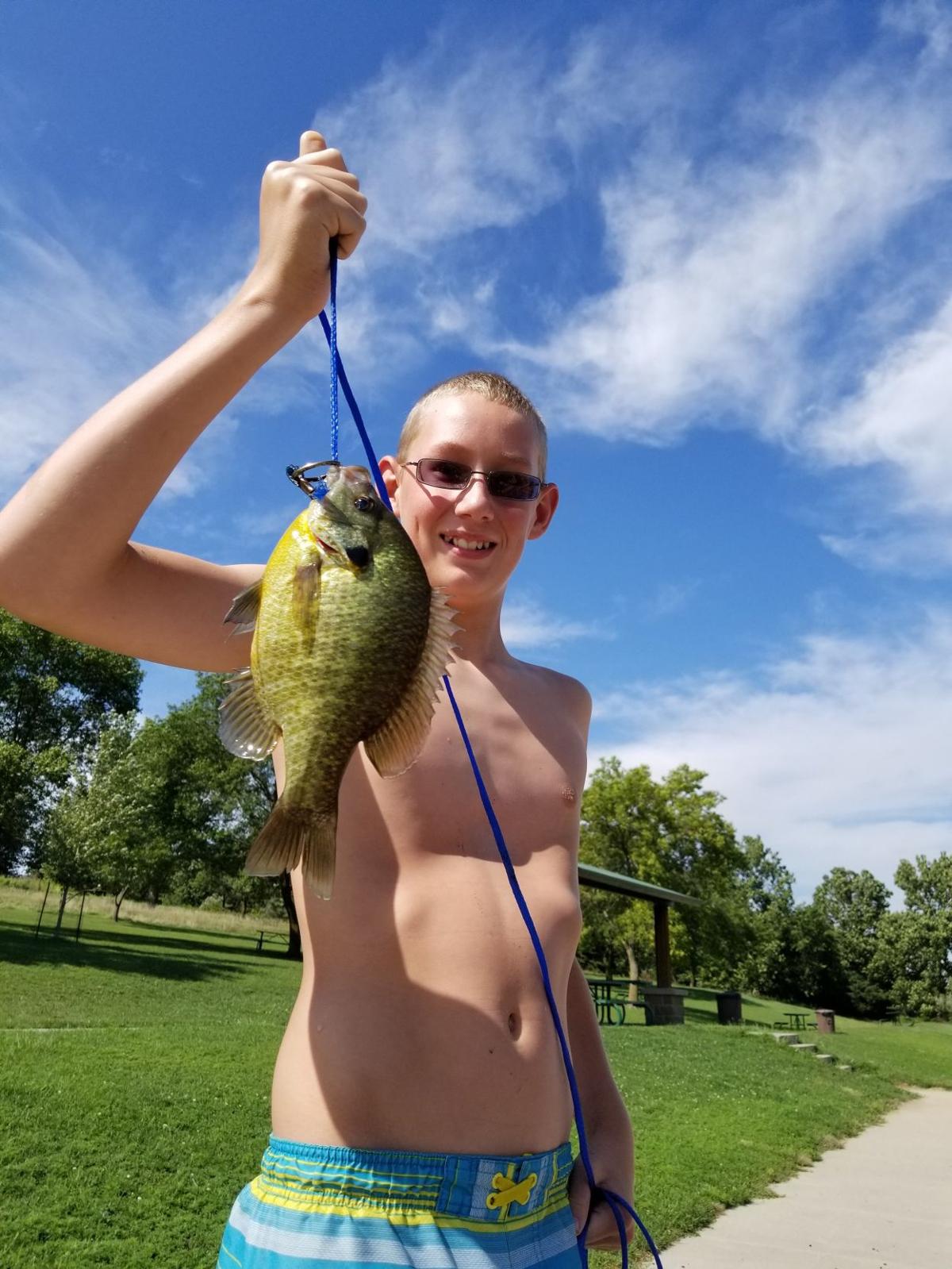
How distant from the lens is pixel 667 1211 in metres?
6.75

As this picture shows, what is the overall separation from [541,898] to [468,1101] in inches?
18.5

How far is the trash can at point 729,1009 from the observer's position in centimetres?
2492

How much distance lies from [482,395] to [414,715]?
1.08 metres

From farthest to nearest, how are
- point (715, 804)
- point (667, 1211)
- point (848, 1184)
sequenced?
point (715, 804), point (848, 1184), point (667, 1211)

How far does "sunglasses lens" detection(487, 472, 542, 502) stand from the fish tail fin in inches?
40.0

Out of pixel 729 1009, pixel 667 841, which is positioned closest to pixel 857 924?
pixel 667 841

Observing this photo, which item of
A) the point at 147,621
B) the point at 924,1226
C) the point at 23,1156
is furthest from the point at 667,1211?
the point at 147,621

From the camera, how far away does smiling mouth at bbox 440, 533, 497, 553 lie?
2.18 metres

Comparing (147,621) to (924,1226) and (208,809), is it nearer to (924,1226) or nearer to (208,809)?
(924,1226)

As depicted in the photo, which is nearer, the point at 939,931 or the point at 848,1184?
the point at 848,1184

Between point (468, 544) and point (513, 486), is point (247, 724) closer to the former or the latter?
point (468, 544)

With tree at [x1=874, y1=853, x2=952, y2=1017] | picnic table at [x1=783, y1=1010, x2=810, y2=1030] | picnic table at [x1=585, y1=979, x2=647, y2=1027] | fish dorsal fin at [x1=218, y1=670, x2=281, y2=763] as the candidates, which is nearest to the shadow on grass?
picnic table at [x1=585, y1=979, x2=647, y2=1027]

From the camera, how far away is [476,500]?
211 centimetres

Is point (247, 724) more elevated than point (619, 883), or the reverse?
point (619, 883)
